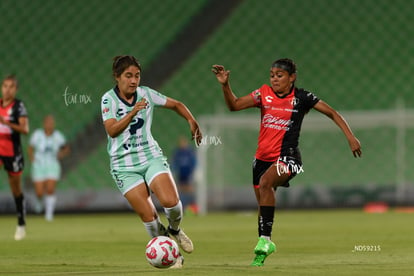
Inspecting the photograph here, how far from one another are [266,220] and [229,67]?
1634 cm

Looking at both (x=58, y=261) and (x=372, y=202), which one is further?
(x=372, y=202)

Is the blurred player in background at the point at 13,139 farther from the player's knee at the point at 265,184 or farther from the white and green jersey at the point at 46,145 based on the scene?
the white and green jersey at the point at 46,145

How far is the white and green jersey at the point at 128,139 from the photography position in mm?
7801

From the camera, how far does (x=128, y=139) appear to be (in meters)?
7.82

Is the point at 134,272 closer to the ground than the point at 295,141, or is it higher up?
closer to the ground

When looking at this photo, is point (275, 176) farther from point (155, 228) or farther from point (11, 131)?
point (11, 131)

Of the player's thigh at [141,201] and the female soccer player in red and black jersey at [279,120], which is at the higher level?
the female soccer player in red and black jersey at [279,120]

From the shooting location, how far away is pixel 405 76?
24297 millimetres

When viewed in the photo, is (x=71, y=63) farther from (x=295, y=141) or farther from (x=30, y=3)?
(x=295, y=141)

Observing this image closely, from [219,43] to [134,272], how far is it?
18096mm

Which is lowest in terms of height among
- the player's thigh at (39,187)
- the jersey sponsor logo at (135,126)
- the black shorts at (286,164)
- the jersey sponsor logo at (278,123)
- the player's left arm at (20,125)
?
the player's thigh at (39,187)

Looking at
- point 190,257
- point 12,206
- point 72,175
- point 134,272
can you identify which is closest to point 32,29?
point 72,175

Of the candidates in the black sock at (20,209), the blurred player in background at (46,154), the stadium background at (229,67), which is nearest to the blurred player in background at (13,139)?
the black sock at (20,209)

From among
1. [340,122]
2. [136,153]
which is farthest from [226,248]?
[136,153]
